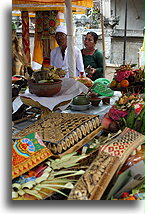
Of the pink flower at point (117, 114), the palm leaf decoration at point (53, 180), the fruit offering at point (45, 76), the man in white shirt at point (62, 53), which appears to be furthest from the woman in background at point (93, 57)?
the palm leaf decoration at point (53, 180)

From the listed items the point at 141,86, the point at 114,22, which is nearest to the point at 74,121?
the point at 141,86

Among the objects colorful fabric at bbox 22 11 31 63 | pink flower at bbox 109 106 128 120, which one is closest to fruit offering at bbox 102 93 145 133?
pink flower at bbox 109 106 128 120

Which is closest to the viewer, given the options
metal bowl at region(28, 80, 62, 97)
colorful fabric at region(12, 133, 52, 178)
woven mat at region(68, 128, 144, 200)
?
woven mat at region(68, 128, 144, 200)

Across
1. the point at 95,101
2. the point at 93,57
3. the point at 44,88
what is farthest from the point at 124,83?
the point at 93,57

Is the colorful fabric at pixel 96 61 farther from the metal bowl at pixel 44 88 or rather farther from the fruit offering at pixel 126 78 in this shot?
the metal bowl at pixel 44 88

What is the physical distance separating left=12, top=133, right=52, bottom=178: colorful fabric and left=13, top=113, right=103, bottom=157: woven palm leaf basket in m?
0.05

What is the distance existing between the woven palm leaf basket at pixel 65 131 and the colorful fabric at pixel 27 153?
0.16 feet

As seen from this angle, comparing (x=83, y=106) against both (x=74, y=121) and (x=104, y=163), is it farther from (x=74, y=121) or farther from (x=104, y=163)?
(x=104, y=163)

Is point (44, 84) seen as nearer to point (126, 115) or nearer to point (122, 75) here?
point (126, 115)

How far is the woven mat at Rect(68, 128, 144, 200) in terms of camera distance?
848 mm

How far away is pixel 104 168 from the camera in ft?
3.08

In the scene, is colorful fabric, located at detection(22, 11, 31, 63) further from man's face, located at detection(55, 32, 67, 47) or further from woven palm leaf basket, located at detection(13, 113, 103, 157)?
woven palm leaf basket, located at detection(13, 113, 103, 157)

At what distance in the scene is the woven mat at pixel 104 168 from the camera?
85 centimetres

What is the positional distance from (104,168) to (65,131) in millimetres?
364
